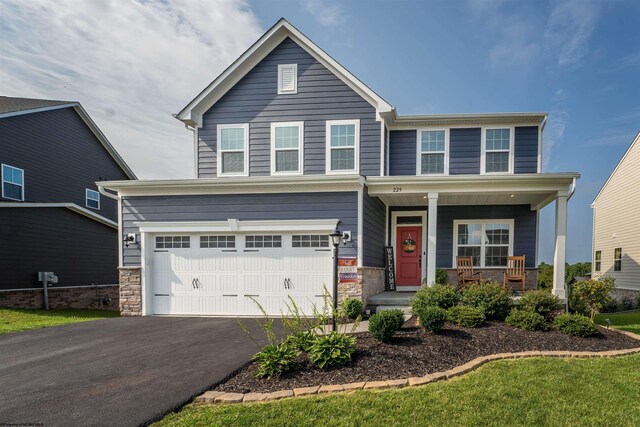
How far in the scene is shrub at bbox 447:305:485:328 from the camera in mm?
6160

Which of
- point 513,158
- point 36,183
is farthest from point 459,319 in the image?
point 36,183

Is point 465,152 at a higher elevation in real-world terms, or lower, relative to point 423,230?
higher

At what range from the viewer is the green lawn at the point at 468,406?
319 centimetres

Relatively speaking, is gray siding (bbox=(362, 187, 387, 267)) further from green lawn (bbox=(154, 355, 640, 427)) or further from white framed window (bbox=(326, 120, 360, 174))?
green lawn (bbox=(154, 355, 640, 427))

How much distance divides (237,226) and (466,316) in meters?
5.61

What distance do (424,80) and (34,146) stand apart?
16103mm

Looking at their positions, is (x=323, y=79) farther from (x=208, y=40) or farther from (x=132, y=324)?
(x=132, y=324)

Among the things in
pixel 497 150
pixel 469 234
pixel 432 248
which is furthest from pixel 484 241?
pixel 432 248

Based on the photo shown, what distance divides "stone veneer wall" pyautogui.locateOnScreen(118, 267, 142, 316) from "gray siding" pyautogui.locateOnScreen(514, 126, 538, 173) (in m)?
11.4

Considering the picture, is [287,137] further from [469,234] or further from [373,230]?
[469,234]

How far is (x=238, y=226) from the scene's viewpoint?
8.70m

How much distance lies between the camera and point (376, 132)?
32.9 feet

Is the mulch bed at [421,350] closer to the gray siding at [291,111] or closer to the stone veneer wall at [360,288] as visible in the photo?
the stone veneer wall at [360,288]

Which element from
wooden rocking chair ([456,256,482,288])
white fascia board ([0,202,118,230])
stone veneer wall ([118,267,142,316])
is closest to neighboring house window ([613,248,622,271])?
wooden rocking chair ([456,256,482,288])
